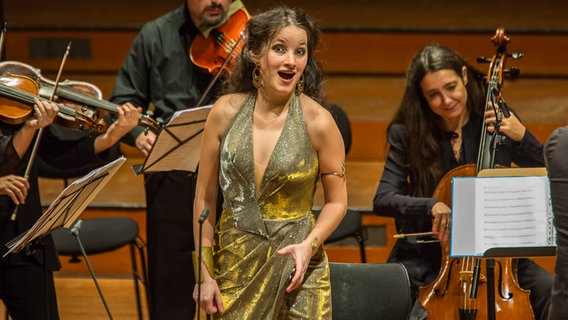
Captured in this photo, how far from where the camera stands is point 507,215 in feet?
9.00

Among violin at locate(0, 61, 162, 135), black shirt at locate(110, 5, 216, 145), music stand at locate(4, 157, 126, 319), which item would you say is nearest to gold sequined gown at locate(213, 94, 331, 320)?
music stand at locate(4, 157, 126, 319)

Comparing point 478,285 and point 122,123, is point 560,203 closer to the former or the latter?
point 478,285

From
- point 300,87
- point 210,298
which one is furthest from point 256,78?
point 210,298

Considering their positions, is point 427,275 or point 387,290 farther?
point 427,275

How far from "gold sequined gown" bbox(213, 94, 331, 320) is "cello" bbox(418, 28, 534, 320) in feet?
2.73

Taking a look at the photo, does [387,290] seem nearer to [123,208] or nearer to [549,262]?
[549,262]

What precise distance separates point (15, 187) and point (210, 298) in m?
0.98

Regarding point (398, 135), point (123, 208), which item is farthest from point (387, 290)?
point (123, 208)

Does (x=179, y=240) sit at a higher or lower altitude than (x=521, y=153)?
lower

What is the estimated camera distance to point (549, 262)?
4418 mm

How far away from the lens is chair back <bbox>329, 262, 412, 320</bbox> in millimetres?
2928

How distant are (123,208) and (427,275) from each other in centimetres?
196

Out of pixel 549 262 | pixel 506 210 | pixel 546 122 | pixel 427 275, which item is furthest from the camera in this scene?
pixel 546 122

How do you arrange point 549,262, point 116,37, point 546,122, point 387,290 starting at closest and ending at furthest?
point 387,290, point 549,262, point 546,122, point 116,37
